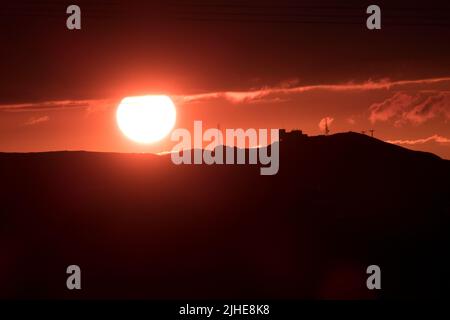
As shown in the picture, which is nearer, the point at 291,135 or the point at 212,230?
the point at 212,230

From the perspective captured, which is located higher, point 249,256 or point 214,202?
point 214,202

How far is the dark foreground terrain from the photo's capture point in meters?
49.3

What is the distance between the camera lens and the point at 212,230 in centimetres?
6009

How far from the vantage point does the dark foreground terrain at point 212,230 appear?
49312mm

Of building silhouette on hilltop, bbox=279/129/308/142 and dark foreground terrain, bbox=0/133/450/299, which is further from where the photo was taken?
building silhouette on hilltop, bbox=279/129/308/142

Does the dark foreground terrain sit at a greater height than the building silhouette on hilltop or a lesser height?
lesser

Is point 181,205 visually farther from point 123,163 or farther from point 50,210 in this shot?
point 123,163

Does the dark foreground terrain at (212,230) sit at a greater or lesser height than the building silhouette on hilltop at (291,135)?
lesser

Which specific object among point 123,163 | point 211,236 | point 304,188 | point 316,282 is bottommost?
point 316,282

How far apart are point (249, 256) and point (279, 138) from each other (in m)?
42.5

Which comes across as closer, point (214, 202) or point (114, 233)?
point (114, 233)

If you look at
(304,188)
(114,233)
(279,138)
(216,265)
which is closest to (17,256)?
(114,233)

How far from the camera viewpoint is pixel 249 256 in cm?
5519

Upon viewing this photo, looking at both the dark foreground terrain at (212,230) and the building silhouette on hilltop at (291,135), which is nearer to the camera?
the dark foreground terrain at (212,230)
